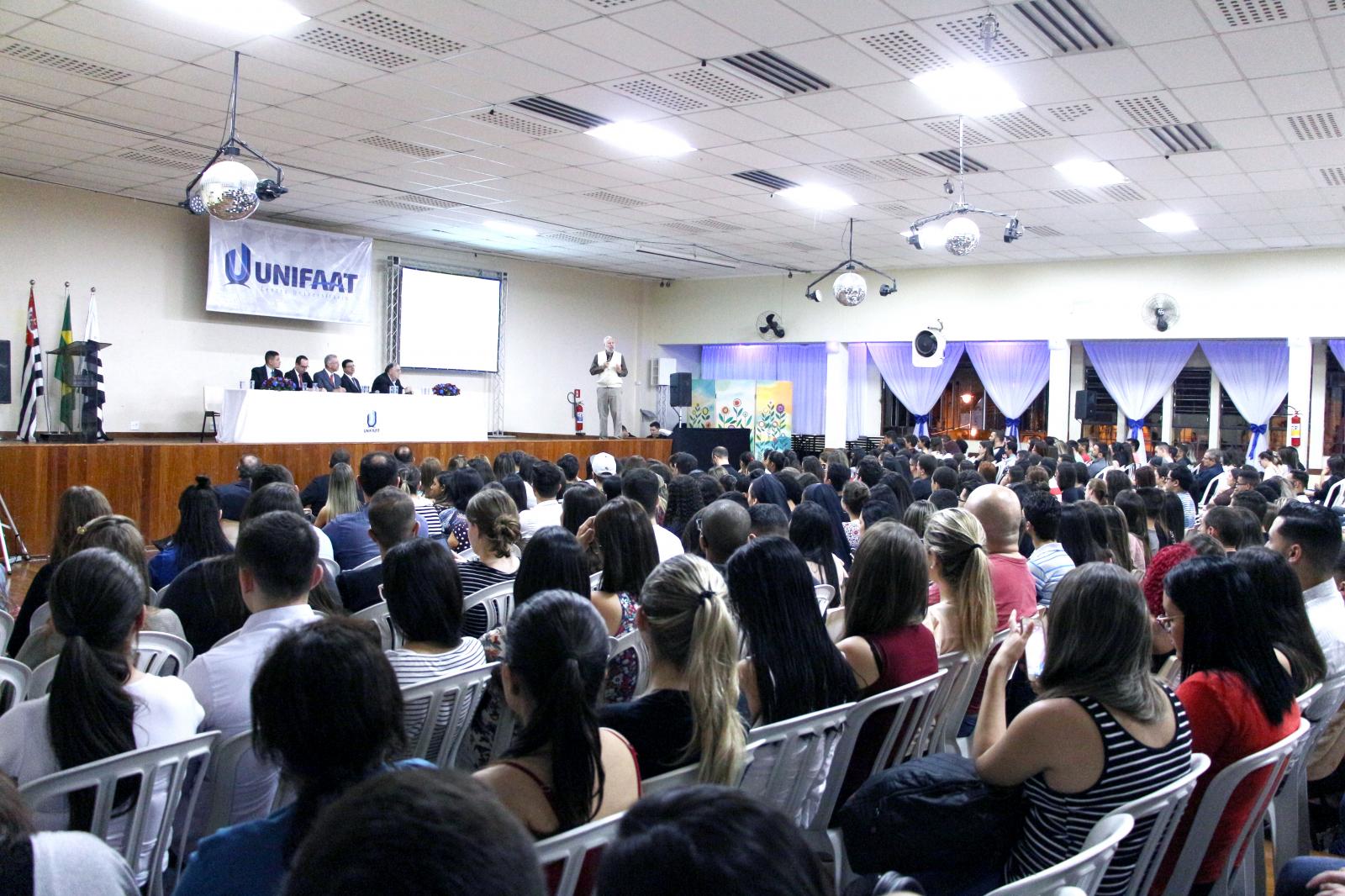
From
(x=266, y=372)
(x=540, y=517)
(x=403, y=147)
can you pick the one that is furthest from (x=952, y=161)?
(x=266, y=372)

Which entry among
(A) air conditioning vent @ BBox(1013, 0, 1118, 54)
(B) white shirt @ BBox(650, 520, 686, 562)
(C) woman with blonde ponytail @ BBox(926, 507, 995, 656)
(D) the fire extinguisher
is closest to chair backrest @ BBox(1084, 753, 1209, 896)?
(C) woman with blonde ponytail @ BBox(926, 507, 995, 656)

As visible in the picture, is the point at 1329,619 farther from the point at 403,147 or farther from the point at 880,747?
the point at 403,147

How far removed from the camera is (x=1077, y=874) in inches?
58.5

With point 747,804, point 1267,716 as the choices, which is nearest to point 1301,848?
point 1267,716

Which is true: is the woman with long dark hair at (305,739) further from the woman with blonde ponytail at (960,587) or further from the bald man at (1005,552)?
the bald man at (1005,552)

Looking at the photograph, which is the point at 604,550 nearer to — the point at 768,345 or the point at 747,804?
the point at 747,804

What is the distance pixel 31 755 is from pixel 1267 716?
2.53m

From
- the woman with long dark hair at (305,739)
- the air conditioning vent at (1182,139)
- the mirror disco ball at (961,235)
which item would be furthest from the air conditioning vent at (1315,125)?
the woman with long dark hair at (305,739)

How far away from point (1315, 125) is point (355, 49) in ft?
20.9

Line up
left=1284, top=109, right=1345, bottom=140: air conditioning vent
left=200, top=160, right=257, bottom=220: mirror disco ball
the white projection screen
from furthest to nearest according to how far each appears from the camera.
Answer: the white projection screen → left=1284, top=109, right=1345, bottom=140: air conditioning vent → left=200, top=160, right=257, bottom=220: mirror disco ball

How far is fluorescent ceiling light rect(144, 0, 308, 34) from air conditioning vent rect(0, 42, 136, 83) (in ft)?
4.19

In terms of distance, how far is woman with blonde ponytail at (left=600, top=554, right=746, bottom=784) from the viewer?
195 centimetres

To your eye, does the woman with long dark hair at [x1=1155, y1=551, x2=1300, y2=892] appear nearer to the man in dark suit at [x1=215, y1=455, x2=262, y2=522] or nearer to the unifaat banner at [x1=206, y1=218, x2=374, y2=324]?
the man in dark suit at [x1=215, y1=455, x2=262, y2=522]

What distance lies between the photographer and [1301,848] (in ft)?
8.63
